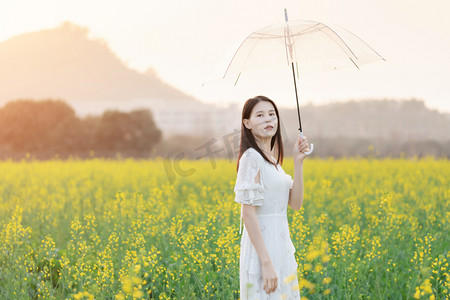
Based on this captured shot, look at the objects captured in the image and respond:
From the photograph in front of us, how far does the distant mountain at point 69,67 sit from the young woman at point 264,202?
73716 mm

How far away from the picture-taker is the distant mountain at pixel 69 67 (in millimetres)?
72500

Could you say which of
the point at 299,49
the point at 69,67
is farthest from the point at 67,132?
the point at 69,67

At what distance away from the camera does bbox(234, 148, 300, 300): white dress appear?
2.61 m

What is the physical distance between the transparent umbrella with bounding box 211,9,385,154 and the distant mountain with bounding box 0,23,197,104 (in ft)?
239

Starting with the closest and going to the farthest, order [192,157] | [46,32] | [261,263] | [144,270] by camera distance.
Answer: [261,263] < [144,270] < [192,157] < [46,32]

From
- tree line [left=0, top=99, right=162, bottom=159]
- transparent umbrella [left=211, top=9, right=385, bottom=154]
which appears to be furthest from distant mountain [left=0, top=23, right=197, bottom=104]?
transparent umbrella [left=211, top=9, right=385, bottom=154]

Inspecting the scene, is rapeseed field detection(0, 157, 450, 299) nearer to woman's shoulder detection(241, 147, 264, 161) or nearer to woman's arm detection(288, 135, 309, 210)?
woman's arm detection(288, 135, 309, 210)

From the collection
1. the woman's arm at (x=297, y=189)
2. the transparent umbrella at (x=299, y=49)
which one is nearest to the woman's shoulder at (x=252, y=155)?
the woman's arm at (x=297, y=189)

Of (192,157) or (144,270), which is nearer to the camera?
(144,270)

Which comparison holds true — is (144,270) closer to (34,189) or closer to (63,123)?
(34,189)

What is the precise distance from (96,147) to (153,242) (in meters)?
19.7

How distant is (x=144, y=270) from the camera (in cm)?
452

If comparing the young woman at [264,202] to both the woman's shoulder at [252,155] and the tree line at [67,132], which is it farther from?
the tree line at [67,132]

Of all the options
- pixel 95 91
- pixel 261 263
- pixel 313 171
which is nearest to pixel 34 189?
pixel 313 171
